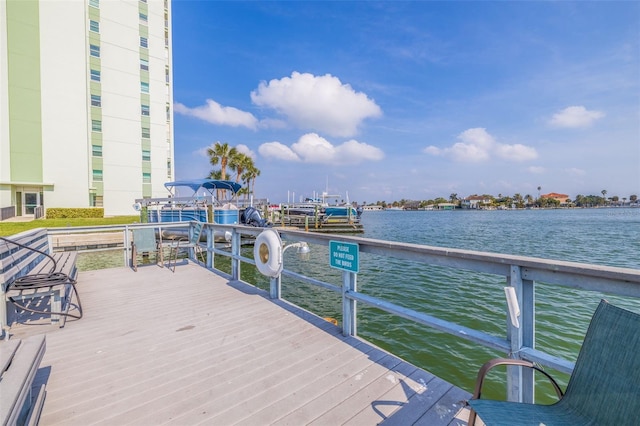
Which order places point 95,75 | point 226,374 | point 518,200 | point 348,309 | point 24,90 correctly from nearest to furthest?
point 226,374 → point 348,309 → point 24,90 → point 95,75 → point 518,200

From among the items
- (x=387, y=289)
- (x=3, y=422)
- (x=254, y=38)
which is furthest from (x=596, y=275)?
(x=254, y=38)

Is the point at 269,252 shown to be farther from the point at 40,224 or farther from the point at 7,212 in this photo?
the point at 7,212

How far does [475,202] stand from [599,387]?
458 ft

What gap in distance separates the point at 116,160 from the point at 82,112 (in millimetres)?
4391

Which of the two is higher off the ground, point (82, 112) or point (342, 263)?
point (82, 112)

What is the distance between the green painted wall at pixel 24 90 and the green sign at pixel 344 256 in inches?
1184

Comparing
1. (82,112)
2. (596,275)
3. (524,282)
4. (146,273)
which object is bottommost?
(146,273)

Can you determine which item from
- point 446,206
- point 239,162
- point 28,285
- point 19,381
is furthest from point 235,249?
point 446,206

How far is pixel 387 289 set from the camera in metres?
8.46

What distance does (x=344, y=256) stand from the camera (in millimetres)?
3066

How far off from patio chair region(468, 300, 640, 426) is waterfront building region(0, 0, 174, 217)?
2932 centimetres

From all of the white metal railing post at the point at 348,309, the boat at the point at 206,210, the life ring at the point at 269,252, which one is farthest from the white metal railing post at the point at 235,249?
the boat at the point at 206,210

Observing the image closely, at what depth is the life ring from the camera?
3.94m

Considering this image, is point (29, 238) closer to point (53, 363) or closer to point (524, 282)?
point (53, 363)
